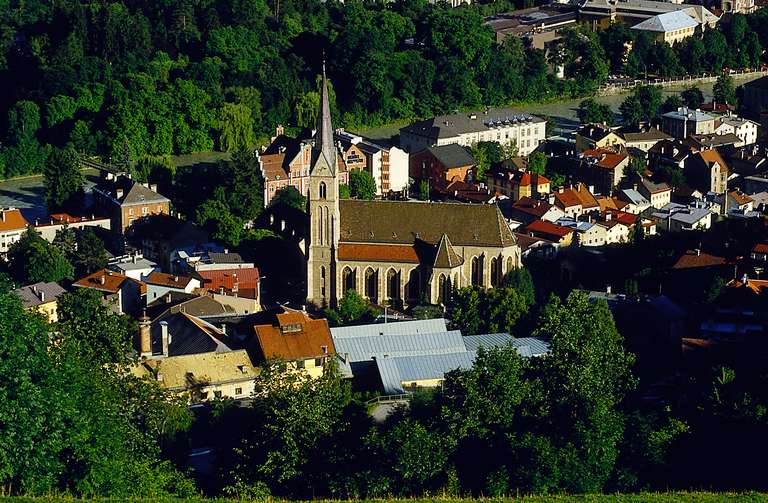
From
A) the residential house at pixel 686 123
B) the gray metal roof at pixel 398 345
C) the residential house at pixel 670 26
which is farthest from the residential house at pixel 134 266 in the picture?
the residential house at pixel 670 26

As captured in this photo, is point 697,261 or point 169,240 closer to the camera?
point 697,261

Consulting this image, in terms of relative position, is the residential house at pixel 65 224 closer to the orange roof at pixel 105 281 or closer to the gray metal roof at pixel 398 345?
the orange roof at pixel 105 281

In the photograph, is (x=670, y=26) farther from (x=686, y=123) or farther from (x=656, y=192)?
(x=656, y=192)

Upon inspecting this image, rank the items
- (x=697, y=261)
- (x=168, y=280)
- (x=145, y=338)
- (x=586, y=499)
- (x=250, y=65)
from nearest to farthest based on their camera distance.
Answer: (x=586, y=499), (x=145, y=338), (x=168, y=280), (x=697, y=261), (x=250, y=65)

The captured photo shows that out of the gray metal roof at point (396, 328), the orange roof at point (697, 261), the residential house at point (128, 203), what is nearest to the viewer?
the gray metal roof at point (396, 328)

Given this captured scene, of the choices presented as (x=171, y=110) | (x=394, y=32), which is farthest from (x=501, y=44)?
(x=171, y=110)

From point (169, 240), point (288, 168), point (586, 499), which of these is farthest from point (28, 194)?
point (586, 499)
